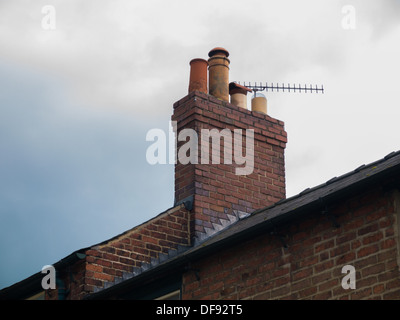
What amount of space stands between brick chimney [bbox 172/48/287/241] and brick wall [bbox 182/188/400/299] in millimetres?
2862

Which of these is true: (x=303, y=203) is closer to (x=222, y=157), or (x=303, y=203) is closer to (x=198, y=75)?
(x=222, y=157)

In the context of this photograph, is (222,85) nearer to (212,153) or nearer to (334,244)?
(212,153)

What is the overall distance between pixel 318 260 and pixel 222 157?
191 inches

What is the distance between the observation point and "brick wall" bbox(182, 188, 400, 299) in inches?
319

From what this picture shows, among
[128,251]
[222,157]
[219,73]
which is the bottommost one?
[128,251]

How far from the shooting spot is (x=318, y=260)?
8797mm

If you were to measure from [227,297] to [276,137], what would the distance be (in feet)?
16.9

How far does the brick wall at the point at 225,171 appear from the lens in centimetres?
1298

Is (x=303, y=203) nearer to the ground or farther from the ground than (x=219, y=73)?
nearer to the ground

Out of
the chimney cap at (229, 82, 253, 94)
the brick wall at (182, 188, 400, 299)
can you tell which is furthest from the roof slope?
the chimney cap at (229, 82, 253, 94)

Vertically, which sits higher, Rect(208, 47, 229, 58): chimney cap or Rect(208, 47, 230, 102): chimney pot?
Rect(208, 47, 229, 58): chimney cap

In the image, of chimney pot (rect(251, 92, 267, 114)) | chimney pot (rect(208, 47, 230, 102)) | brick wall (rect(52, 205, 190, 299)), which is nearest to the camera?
brick wall (rect(52, 205, 190, 299))

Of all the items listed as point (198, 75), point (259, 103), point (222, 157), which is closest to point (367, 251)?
point (222, 157)

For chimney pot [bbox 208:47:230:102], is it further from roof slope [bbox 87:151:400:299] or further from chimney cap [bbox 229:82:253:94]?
roof slope [bbox 87:151:400:299]
